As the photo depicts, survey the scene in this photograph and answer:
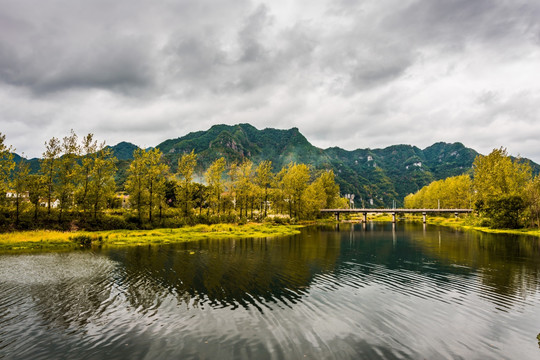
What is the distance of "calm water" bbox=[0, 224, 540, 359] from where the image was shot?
46.3 ft

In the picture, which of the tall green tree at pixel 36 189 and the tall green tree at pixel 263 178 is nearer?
the tall green tree at pixel 36 189

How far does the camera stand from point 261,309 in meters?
19.5

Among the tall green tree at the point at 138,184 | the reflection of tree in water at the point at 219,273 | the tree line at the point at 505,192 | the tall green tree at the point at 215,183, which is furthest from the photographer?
the tall green tree at the point at 215,183

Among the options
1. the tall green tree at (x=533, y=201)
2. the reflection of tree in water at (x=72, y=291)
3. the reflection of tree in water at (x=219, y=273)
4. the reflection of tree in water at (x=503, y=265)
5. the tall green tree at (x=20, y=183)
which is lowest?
the reflection of tree in water at (x=503, y=265)

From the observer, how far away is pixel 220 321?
17359mm

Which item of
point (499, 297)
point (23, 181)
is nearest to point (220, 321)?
point (499, 297)

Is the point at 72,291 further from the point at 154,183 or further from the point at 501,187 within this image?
the point at 501,187

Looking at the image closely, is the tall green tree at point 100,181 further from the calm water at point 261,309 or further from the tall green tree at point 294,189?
the tall green tree at point 294,189

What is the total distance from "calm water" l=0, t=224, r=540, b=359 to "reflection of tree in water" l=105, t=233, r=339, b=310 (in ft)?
0.61

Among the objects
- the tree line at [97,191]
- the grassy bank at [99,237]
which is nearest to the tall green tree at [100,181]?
the tree line at [97,191]

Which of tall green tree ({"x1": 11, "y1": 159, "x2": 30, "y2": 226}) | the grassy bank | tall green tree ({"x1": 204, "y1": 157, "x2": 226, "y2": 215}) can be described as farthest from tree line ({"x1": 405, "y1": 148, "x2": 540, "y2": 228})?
tall green tree ({"x1": 11, "y1": 159, "x2": 30, "y2": 226})

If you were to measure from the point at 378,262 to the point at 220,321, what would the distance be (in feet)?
89.2

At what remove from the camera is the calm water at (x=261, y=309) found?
1410 centimetres

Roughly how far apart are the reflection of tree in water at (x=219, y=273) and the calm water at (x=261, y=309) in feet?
0.61
